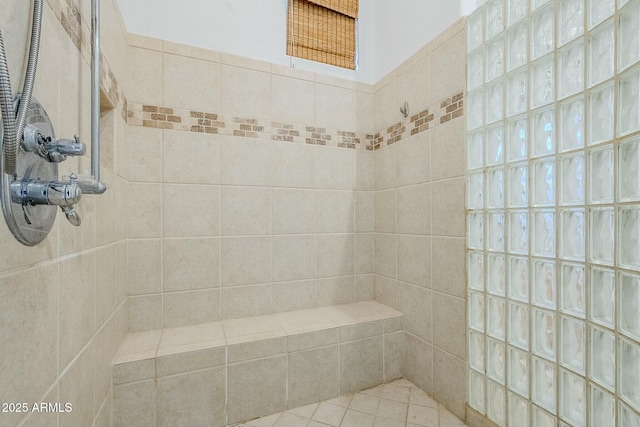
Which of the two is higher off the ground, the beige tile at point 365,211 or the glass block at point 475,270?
the beige tile at point 365,211

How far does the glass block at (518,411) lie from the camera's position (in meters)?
1.00

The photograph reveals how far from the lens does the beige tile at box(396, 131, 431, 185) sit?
1453 mm

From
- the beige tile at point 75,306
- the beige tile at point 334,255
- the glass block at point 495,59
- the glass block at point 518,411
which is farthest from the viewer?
the beige tile at point 334,255

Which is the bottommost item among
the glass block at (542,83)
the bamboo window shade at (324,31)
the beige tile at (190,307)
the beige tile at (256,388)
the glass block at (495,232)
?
the beige tile at (256,388)

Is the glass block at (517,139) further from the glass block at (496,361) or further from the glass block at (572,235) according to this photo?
the glass block at (496,361)

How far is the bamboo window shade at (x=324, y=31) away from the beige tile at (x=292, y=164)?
1.84 feet

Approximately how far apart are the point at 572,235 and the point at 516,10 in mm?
803

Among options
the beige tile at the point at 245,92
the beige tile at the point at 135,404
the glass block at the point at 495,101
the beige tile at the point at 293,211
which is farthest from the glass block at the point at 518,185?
the beige tile at the point at 135,404

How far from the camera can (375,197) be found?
1.88 meters

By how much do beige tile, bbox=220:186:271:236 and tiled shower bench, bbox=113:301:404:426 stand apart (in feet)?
1.55

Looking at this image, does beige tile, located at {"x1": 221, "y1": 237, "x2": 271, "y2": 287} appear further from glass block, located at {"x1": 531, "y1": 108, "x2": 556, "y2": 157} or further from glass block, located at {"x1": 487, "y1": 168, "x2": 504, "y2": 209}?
glass block, located at {"x1": 531, "y1": 108, "x2": 556, "y2": 157}

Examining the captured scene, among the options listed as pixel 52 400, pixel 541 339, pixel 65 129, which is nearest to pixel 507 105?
pixel 541 339

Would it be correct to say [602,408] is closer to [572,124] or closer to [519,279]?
[519,279]

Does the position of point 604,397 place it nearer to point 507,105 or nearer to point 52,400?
point 507,105
